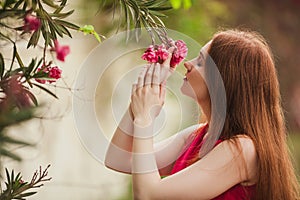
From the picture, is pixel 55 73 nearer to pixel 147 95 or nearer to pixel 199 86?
pixel 147 95

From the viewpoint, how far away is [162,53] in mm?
1939

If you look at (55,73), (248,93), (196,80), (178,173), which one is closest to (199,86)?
(196,80)

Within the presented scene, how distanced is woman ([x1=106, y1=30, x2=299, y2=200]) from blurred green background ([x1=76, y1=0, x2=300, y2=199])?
2.20 meters

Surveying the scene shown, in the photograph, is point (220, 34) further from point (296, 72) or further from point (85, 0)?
point (296, 72)

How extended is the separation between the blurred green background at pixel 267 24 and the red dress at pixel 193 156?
6.92ft

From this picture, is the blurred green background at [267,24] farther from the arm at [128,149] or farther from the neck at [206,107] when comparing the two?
the neck at [206,107]

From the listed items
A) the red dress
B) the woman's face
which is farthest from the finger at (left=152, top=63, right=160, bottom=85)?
the red dress

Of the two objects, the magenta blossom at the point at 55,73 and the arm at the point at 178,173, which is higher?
the magenta blossom at the point at 55,73

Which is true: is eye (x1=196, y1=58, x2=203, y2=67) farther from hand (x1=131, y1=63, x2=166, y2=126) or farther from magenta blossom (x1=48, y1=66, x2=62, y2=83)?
magenta blossom (x1=48, y1=66, x2=62, y2=83)

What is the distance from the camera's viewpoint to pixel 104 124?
4.64 metres

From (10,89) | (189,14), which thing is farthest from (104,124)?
(10,89)

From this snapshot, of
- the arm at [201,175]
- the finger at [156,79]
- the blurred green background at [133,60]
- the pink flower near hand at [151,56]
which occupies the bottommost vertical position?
the arm at [201,175]

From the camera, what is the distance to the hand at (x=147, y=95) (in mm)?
1955

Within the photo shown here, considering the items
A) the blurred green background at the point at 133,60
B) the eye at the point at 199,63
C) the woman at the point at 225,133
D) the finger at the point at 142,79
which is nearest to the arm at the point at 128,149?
the woman at the point at 225,133
